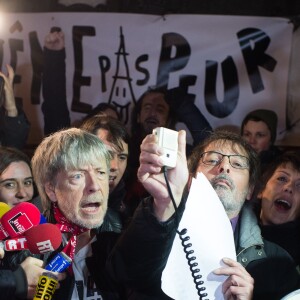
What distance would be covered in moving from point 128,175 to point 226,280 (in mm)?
1606

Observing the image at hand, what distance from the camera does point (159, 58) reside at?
13.7ft

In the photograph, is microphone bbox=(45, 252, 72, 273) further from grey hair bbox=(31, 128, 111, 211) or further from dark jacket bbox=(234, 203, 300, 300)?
dark jacket bbox=(234, 203, 300, 300)

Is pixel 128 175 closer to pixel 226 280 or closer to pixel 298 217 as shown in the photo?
pixel 298 217

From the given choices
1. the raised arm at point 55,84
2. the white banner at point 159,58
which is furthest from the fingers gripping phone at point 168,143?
the raised arm at point 55,84

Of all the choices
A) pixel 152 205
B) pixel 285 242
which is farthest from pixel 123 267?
pixel 285 242

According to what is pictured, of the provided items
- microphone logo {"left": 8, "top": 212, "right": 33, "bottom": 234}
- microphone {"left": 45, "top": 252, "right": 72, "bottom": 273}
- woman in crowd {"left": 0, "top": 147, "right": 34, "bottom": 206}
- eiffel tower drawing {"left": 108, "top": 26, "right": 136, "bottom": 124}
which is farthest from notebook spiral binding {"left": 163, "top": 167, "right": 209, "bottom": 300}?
eiffel tower drawing {"left": 108, "top": 26, "right": 136, "bottom": 124}

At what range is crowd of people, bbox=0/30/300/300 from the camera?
1.79 m

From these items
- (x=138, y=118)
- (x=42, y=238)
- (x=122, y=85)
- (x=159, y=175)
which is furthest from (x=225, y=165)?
(x=122, y=85)

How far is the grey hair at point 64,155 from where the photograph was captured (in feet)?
7.06

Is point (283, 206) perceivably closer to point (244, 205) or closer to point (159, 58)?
point (244, 205)

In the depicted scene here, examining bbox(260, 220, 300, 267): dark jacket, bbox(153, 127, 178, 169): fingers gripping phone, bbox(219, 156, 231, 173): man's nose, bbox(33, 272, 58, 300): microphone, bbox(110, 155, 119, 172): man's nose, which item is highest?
bbox(153, 127, 178, 169): fingers gripping phone

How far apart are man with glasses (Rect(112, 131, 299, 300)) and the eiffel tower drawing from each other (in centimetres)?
165

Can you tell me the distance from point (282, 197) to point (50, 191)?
3.83 feet

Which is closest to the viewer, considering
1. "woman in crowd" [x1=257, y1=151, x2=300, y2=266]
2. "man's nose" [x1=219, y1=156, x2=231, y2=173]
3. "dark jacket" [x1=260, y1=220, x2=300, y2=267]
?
"man's nose" [x1=219, y1=156, x2=231, y2=173]
